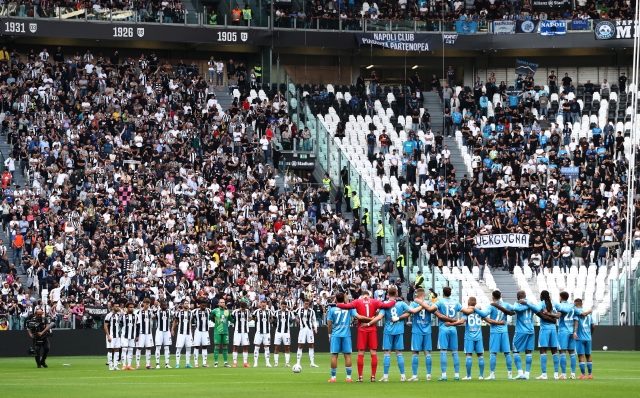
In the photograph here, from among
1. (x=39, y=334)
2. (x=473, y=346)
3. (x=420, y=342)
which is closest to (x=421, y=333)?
(x=420, y=342)

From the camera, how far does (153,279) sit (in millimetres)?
47000

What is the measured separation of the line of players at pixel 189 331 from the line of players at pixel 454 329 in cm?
738

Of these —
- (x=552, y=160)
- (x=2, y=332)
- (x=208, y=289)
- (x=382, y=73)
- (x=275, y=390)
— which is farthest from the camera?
(x=382, y=73)

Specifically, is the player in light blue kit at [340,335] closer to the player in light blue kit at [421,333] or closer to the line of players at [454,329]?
the line of players at [454,329]

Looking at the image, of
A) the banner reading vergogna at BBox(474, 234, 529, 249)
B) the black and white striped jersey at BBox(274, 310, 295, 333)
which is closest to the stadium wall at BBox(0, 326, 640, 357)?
the black and white striped jersey at BBox(274, 310, 295, 333)

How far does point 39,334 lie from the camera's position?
122 feet

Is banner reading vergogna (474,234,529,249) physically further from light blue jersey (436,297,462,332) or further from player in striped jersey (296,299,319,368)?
light blue jersey (436,297,462,332)

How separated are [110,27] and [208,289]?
19347 millimetres

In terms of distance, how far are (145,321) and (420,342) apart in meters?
11.2

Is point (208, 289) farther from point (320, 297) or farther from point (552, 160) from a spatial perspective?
point (552, 160)

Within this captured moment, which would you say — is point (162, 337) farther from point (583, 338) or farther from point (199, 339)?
point (583, 338)

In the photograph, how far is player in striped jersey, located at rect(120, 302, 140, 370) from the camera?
35.6m

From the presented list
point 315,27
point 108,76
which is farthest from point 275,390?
point 315,27

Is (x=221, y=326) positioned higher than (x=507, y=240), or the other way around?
(x=507, y=240)
